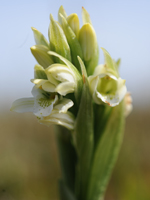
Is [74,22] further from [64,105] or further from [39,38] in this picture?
[64,105]

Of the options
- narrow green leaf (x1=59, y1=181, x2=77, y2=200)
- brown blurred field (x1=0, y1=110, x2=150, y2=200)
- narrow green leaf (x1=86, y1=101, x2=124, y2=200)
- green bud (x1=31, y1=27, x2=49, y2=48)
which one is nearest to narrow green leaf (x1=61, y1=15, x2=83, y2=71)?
green bud (x1=31, y1=27, x2=49, y2=48)

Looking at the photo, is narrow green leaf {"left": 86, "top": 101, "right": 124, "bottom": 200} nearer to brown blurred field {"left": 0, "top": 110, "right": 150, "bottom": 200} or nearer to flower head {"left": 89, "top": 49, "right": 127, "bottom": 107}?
flower head {"left": 89, "top": 49, "right": 127, "bottom": 107}

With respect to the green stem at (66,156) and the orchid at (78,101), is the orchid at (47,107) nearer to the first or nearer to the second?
the orchid at (78,101)

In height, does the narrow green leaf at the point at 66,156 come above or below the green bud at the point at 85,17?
below

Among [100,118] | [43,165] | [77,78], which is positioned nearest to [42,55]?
[77,78]

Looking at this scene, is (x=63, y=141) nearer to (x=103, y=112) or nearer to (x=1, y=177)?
(x=103, y=112)

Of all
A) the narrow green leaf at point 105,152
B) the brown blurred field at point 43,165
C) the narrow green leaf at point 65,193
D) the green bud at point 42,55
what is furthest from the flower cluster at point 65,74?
the brown blurred field at point 43,165

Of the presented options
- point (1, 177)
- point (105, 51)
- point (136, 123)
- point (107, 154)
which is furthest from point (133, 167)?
point (105, 51)
